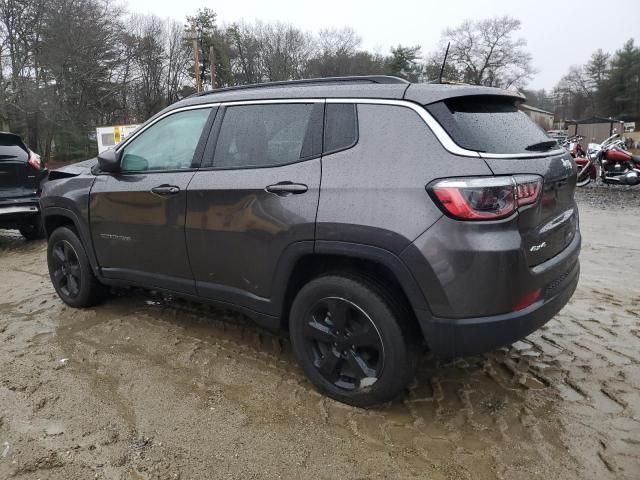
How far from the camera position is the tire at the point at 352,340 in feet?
8.66

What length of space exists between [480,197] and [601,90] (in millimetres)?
75435

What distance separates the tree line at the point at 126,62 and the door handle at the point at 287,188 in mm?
5527

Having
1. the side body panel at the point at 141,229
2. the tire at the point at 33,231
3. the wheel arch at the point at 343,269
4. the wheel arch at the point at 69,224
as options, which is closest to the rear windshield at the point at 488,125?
the wheel arch at the point at 343,269

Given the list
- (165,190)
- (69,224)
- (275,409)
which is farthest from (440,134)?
(69,224)

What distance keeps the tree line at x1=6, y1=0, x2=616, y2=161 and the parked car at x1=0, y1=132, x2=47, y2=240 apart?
6.04m

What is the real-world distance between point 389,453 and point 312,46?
2663 inches

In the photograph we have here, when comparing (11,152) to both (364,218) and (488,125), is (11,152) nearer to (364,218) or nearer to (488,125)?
(364,218)

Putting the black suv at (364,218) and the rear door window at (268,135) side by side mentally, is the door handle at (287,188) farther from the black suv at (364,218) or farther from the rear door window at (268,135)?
the rear door window at (268,135)

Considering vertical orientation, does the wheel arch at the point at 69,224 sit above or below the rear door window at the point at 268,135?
below

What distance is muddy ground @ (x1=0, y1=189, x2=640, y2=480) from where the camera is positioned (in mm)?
2424

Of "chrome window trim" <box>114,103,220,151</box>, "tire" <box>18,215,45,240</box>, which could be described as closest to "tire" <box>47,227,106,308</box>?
"chrome window trim" <box>114,103,220,151</box>

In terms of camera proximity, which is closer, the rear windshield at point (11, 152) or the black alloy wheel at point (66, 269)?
the black alloy wheel at point (66, 269)

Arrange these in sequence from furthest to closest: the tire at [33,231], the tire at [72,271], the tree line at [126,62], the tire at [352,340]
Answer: the tree line at [126,62] → the tire at [33,231] → the tire at [72,271] → the tire at [352,340]

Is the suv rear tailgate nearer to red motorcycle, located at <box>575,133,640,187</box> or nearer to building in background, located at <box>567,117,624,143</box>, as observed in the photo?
red motorcycle, located at <box>575,133,640,187</box>
